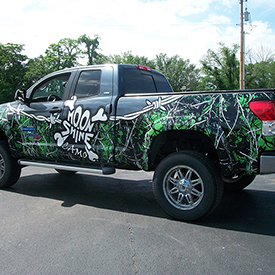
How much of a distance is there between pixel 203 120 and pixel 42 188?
3.44m

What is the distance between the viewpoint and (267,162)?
3064mm

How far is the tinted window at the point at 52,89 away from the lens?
4.80 m

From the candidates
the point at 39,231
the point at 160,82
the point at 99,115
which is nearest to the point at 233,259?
the point at 39,231

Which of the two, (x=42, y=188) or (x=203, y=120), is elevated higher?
(x=203, y=120)

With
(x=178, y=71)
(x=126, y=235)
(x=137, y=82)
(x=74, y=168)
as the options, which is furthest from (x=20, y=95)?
(x=178, y=71)

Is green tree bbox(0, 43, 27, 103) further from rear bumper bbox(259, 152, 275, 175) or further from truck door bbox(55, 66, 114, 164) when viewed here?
rear bumper bbox(259, 152, 275, 175)

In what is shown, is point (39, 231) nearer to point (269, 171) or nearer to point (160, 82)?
point (269, 171)

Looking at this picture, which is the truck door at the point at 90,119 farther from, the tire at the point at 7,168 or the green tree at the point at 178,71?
the green tree at the point at 178,71

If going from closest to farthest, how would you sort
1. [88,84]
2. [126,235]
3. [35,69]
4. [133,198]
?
[126,235] < [88,84] < [133,198] < [35,69]

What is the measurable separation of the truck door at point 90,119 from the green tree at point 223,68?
4317 centimetres

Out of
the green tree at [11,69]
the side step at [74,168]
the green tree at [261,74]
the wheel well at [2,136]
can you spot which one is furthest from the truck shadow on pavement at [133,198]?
the green tree at [261,74]

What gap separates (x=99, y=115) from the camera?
13.5 ft

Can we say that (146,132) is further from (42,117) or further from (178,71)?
Result: (178,71)

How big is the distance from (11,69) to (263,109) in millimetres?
47845
